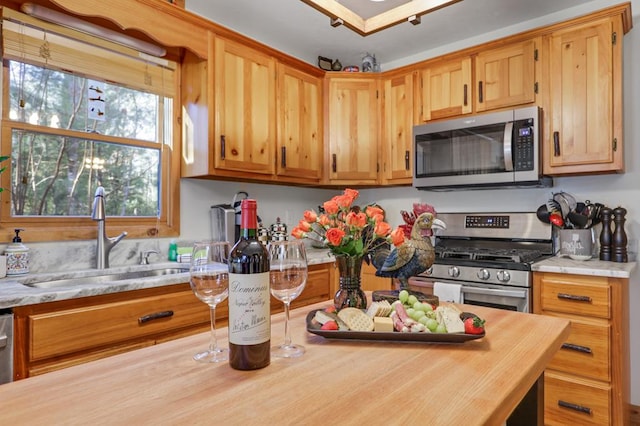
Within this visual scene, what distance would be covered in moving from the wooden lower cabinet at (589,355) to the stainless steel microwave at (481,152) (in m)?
0.71

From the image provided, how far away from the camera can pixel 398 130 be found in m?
3.09

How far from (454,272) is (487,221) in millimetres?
650

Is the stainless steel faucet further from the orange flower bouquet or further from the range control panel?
the range control panel

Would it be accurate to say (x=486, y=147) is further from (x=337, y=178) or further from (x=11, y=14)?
(x=11, y=14)

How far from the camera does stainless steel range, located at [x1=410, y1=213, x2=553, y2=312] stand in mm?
2188

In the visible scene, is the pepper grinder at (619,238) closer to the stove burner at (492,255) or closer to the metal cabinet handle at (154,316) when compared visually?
the stove burner at (492,255)

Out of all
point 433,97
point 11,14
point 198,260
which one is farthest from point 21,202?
point 433,97

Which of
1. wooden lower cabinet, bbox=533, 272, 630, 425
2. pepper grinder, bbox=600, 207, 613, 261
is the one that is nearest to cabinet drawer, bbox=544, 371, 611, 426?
wooden lower cabinet, bbox=533, 272, 630, 425

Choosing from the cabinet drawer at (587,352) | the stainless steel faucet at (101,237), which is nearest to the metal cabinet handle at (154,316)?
the stainless steel faucet at (101,237)

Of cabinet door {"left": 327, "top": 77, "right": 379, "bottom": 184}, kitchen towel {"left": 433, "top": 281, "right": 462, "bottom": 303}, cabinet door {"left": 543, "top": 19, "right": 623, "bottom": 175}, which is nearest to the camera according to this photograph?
cabinet door {"left": 543, "top": 19, "right": 623, "bottom": 175}

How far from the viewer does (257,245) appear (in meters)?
0.73

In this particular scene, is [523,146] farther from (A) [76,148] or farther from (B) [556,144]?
(A) [76,148]

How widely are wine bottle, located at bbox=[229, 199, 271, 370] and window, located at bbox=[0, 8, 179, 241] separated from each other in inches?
69.4

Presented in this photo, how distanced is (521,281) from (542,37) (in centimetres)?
153
